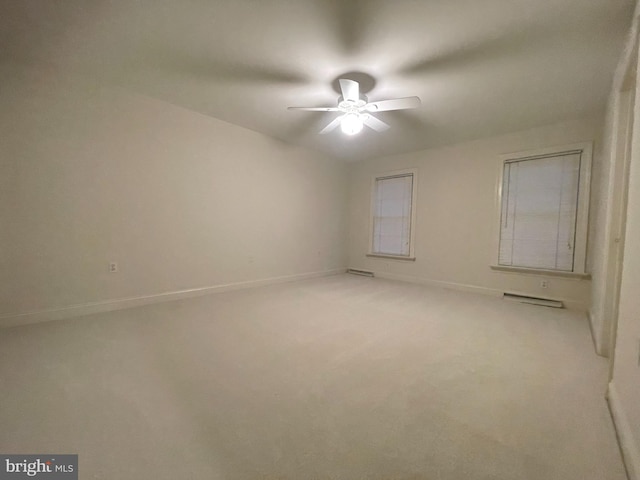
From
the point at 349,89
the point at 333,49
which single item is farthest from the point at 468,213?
the point at 333,49

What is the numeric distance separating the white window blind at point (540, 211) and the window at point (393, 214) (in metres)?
1.44

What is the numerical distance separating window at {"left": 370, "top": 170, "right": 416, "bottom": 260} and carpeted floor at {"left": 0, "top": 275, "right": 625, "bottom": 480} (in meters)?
2.39

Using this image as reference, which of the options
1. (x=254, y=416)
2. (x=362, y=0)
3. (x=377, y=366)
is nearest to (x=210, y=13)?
(x=362, y=0)

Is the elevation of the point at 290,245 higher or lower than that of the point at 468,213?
lower

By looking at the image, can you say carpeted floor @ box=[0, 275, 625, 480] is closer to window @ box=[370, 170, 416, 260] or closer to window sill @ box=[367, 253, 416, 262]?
window sill @ box=[367, 253, 416, 262]

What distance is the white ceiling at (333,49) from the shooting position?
1.65 m

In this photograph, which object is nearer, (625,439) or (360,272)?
(625,439)

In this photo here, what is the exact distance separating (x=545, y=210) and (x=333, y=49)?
3.50m

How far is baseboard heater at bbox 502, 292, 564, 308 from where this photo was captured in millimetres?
3207

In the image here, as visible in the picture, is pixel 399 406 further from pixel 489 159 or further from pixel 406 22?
pixel 489 159

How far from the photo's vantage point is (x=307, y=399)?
1.38 metres

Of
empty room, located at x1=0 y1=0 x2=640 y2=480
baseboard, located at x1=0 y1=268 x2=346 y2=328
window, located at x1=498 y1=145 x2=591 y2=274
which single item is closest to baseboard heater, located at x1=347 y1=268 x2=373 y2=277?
empty room, located at x1=0 y1=0 x2=640 y2=480

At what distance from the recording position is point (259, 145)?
3.99 m

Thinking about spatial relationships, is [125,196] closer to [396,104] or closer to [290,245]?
[290,245]
